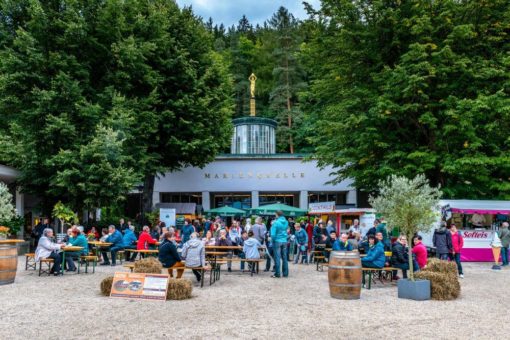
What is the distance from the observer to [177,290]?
9.65 m

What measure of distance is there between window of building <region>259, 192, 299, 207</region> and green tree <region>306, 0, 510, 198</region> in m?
13.8

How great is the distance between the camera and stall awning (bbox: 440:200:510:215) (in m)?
17.9

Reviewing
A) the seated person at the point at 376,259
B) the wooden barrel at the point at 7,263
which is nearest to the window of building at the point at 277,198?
the seated person at the point at 376,259

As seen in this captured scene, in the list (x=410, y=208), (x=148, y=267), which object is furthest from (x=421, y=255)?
(x=148, y=267)

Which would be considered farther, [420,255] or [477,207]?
[477,207]

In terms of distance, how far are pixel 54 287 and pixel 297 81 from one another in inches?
1850

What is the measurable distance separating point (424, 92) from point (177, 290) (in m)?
14.7

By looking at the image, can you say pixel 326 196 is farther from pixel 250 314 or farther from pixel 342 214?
Answer: pixel 250 314

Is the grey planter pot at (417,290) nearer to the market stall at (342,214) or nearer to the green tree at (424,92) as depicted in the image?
the green tree at (424,92)

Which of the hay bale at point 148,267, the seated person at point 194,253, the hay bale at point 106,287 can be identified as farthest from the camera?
the seated person at point 194,253

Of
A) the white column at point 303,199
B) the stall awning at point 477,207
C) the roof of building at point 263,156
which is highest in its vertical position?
the roof of building at point 263,156

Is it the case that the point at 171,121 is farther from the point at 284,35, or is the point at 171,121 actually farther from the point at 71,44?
the point at 284,35

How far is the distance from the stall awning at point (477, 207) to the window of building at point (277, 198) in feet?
61.5

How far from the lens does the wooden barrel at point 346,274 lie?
9.74 meters
